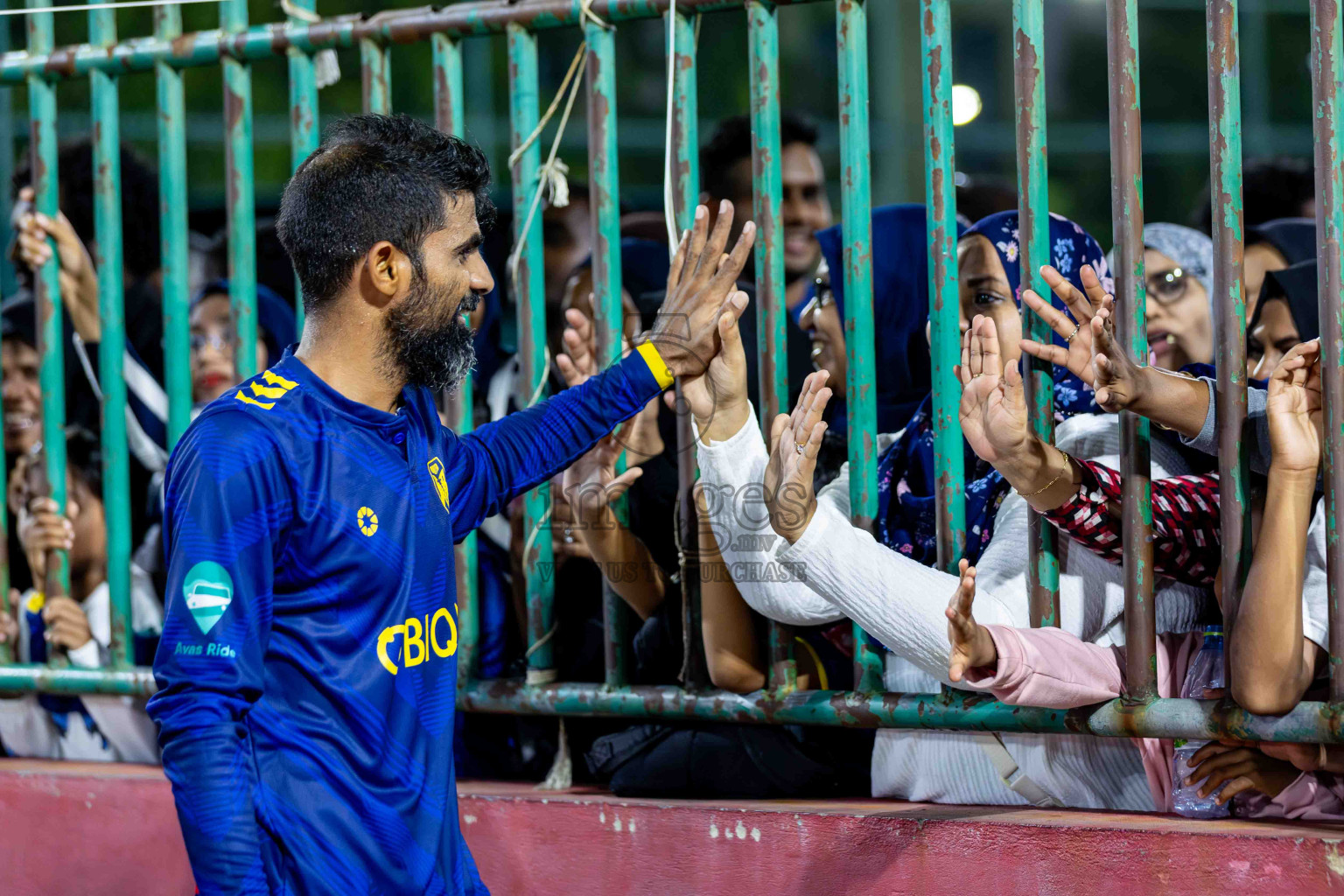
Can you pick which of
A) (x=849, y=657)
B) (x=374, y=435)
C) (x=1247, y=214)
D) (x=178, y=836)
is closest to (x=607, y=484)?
(x=849, y=657)

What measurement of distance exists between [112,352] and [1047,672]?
69.8 inches

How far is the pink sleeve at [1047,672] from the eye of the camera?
187 cm

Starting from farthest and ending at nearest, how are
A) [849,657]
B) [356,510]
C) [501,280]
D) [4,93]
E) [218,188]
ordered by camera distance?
[218,188] < [4,93] < [501,280] < [849,657] < [356,510]

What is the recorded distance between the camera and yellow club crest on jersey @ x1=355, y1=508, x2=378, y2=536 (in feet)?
5.30

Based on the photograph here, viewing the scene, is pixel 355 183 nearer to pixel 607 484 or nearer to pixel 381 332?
pixel 381 332

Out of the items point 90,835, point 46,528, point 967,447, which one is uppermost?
point 967,447

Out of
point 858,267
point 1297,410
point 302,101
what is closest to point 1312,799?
point 1297,410

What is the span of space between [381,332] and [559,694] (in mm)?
847

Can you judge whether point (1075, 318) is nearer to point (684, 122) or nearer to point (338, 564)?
point (684, 122)

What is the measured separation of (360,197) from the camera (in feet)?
5.52

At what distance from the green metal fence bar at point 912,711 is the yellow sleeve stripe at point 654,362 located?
0.52m

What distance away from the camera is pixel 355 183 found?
66.3 inches

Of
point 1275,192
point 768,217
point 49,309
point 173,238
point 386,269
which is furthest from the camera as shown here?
point 1275,192

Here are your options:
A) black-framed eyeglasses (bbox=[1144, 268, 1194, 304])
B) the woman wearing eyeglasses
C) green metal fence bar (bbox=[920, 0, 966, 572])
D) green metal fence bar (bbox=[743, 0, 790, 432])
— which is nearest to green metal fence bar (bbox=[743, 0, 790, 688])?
green metal fence bar (bbox=[743, 0, 790, 432])
